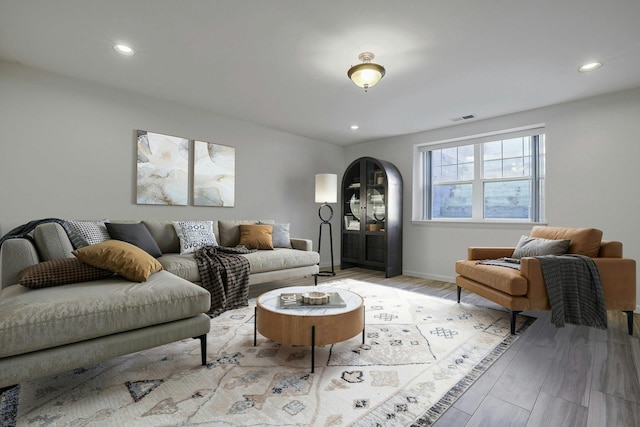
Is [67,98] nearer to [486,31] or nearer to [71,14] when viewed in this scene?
[71,14]

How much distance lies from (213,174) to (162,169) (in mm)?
648

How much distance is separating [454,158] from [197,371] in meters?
4.57

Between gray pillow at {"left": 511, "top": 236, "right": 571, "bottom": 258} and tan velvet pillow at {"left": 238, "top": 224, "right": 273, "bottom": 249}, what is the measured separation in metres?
2.84

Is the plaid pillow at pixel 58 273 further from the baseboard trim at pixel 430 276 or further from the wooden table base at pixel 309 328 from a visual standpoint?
the baseboard trim at pixel 430 276

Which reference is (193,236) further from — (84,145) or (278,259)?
(84,145)

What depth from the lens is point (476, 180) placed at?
15.2 feet

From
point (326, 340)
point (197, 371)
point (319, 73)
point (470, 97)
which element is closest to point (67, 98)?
point (319, 73)

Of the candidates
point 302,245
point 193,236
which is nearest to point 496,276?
point 302,245

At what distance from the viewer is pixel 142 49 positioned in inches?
103

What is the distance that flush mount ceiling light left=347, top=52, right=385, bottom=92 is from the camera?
2.58 meters

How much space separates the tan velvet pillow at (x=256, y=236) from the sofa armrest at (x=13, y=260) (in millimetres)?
2112

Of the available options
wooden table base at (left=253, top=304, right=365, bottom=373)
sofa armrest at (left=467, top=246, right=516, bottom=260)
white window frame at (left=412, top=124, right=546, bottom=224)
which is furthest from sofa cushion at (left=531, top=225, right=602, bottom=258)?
wooden table base at (left=253, top=304, right=365, bottom=373)

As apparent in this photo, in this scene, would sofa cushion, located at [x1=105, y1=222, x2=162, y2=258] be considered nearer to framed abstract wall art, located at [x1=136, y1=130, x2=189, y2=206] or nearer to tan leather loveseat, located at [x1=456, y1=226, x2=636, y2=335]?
framed abstract wall art, located at [x1=136, y1=130, x2=189, y2=206]

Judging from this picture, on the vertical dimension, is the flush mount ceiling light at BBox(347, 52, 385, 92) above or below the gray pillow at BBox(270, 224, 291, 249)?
above
